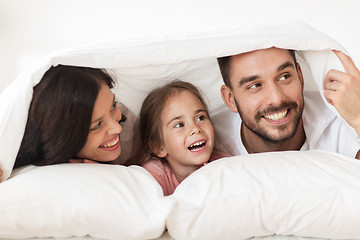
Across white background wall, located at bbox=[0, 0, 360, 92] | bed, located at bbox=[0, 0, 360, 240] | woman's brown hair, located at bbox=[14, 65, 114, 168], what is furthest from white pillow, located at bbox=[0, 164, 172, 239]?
white background wall, located at bbox=[0, 0, 360, 92]

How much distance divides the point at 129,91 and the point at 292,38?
60cm

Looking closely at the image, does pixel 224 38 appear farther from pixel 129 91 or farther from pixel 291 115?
pixel 129 91

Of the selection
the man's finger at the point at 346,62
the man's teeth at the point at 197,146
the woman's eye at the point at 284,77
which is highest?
the man's finger at the point at 346,62

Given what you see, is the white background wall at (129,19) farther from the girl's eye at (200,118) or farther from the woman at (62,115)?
the woman at (62,115)

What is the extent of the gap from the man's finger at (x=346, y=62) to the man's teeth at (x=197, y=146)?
1.60 feet

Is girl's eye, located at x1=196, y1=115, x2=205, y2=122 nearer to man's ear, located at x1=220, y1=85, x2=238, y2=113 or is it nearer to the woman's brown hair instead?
man's ear, located at x1=220, y1=85, x2=238, y2=113

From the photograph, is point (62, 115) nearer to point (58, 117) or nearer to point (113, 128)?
point (58, 117)

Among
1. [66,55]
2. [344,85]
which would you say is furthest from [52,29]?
[344,85]

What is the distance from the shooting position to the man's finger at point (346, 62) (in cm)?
111

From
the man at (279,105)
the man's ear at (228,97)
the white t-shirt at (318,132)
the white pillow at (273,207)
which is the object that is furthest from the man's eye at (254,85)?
the white pillow at (273,207)

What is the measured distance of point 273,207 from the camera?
88 centimetres

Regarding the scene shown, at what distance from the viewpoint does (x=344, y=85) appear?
1.09 metres

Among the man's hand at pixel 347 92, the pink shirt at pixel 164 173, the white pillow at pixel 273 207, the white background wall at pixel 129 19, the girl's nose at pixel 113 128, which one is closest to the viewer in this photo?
the white pillow at pixel 273 207

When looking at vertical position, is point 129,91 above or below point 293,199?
above
